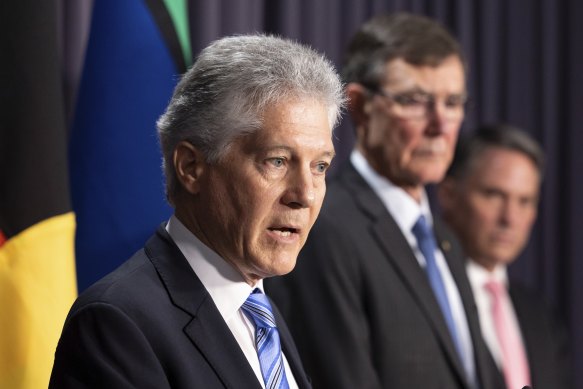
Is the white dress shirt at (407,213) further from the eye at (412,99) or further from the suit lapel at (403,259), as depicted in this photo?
the eye at (412,99)

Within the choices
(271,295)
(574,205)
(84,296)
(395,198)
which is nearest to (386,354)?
(271,295)

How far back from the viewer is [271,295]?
2.29 meters

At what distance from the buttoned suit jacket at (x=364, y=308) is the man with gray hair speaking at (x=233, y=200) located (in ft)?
1.79

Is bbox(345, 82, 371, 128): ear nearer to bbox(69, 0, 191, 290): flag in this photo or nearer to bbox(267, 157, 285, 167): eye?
bbox(69, 0, 191, 290): flag

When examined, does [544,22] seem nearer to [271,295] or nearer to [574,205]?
[574,205]

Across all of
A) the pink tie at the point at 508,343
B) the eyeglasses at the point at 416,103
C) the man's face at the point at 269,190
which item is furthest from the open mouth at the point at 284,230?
the pink tie at the point at 508,343

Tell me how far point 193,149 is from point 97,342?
0.34 metres

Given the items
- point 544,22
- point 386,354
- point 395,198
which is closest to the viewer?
point 386,354

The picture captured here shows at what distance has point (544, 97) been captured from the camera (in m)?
3.97

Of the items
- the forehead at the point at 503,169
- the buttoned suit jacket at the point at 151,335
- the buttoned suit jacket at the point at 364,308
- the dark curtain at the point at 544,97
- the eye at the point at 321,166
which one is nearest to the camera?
the buttoned suit jacket at the point at 151,335

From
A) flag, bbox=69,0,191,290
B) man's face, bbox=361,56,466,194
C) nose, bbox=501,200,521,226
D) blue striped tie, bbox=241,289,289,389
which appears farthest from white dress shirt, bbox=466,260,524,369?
blue striped tie, bbox=241,289,289,389

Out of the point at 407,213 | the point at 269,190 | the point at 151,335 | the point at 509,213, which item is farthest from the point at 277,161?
the point at 509,213

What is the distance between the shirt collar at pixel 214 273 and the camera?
1.62m

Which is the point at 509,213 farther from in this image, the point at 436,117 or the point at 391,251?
the point at 391,251
